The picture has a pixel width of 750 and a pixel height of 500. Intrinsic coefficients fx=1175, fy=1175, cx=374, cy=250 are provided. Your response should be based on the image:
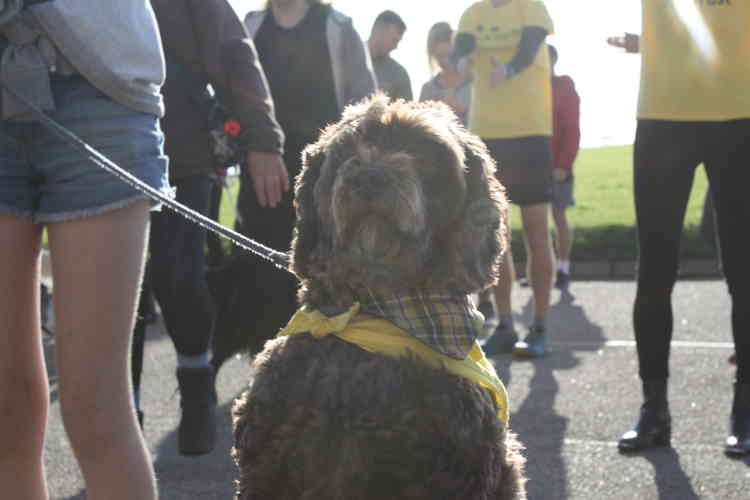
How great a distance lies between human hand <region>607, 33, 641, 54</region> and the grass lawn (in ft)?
8.26

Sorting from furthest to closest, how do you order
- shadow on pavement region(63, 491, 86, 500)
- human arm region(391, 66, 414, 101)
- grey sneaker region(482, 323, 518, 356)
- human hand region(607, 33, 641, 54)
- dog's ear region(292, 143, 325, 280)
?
1. human arm region(391, 66, 414, 101)
2. grey sneaker region(482, 323, 518, 356)
3. human hand region(607, 33, 641, 54)
4. shadow on pavement region(63, 491, 86, 500)
5. dog's ear region(292, 143, 325, 280)

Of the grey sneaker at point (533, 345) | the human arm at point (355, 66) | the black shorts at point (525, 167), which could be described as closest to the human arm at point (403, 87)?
the black shorts at point (525, 167)

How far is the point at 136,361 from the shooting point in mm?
5074

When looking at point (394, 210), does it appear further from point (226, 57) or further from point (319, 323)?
point (226, 57)

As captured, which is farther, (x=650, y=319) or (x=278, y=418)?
(x=650, y=319)

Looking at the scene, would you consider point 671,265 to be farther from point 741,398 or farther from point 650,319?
point 741,398

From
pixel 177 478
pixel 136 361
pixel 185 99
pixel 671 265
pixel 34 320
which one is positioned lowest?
pixel 177 478

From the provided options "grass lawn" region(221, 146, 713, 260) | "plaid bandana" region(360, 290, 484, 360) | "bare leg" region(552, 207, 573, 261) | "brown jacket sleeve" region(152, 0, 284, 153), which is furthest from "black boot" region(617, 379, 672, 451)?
"bare leg" region(552, 207, 573, 261)

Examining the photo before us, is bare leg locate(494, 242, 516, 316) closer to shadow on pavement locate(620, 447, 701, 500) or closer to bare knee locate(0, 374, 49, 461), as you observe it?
shadow on pavement locate(620, 447, 701, 500)

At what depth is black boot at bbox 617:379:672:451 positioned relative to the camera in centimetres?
477

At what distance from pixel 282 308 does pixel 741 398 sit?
216cm

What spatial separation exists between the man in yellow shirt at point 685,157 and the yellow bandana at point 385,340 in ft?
7.14

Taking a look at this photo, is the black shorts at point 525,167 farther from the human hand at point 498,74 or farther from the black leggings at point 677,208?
the black leggings at point 677,208

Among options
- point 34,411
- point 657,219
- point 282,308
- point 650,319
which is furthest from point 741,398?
point 34,411
